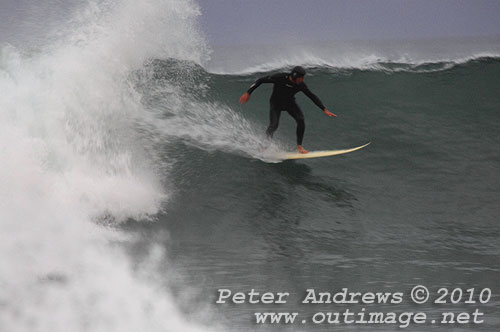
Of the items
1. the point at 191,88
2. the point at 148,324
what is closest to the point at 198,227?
the point at 148,324

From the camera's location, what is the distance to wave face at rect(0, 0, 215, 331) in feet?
12.9

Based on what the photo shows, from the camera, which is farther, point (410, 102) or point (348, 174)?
point (410, 102)

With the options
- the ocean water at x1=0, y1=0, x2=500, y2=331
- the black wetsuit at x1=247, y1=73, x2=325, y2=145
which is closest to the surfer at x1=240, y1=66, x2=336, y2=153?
the black wetsuit at x1=247, y1=73, x2=325, y2=145

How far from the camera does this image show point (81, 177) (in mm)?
5746

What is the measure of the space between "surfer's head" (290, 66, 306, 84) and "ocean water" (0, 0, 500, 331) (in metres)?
1.22

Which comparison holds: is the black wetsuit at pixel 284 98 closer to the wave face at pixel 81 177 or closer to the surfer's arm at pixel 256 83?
the surfer's arm at pixel 256 83

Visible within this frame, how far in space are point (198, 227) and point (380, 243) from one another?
1.93 meters

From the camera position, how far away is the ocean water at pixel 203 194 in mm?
4168

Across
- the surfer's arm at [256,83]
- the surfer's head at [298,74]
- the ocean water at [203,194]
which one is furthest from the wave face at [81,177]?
the surfer's head at [298,74]

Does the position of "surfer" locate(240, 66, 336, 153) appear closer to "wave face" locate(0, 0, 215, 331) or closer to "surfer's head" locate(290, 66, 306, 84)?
"surfer's head" locate(290, 66, 306, 84)

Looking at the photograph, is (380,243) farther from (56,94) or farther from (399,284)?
(56,94)

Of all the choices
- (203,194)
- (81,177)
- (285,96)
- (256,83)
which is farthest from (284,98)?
(81,177)

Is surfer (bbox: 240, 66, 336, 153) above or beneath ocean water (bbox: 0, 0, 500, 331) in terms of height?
above

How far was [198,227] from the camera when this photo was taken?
5539 mm
